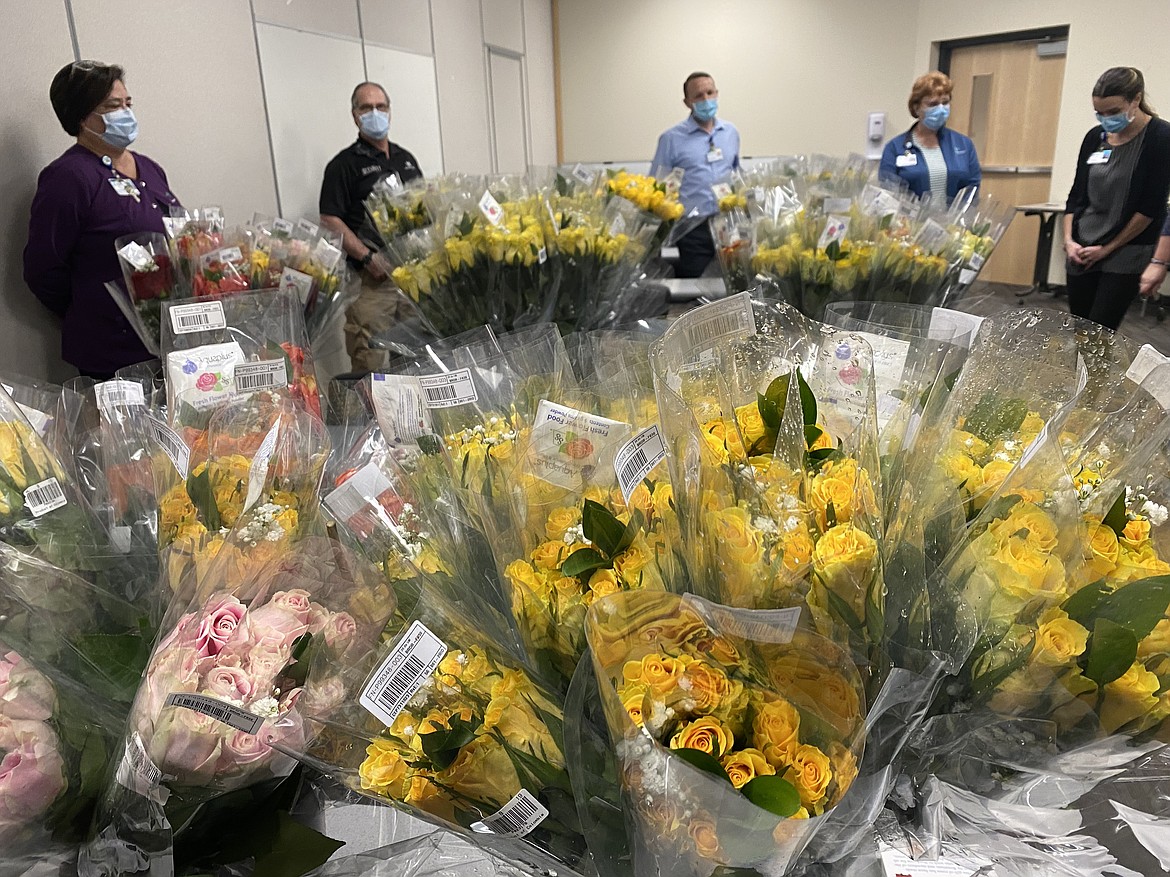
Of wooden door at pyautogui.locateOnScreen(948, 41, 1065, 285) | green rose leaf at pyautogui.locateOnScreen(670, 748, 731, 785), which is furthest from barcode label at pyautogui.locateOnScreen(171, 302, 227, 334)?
wooden door at pyautogui.locateOnScreen(948, 41, 1065, 285)

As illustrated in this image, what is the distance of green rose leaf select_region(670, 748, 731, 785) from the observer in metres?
0.53

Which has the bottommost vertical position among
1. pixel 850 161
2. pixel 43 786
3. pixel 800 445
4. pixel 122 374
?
pixel 43 786

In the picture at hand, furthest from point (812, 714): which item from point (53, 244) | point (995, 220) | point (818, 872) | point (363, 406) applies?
point (53, 244)

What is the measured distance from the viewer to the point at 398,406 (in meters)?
1.23

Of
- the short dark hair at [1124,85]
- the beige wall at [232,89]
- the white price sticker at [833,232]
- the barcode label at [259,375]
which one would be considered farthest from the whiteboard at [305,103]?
the short dark hair at [1124,85]

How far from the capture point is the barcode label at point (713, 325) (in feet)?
2.72

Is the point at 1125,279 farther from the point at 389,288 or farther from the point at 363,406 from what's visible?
the point at 363,406

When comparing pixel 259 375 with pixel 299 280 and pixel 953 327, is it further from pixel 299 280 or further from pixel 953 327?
pixel 953 327

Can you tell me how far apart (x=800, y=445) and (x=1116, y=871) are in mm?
483

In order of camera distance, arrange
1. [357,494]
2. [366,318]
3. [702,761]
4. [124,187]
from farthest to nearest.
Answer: [366,318]
[124,187]
[357,494]
[702,761]

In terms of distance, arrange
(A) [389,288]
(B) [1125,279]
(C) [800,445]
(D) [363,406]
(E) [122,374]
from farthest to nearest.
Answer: (A) [389,288], (B) [1125,279], (E) [122,374], (D) [363,406], (C) [800,445]

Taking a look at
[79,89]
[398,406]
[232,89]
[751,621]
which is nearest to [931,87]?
[232,89]

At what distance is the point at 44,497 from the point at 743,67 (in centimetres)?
824

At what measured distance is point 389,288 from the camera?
4246 mm
